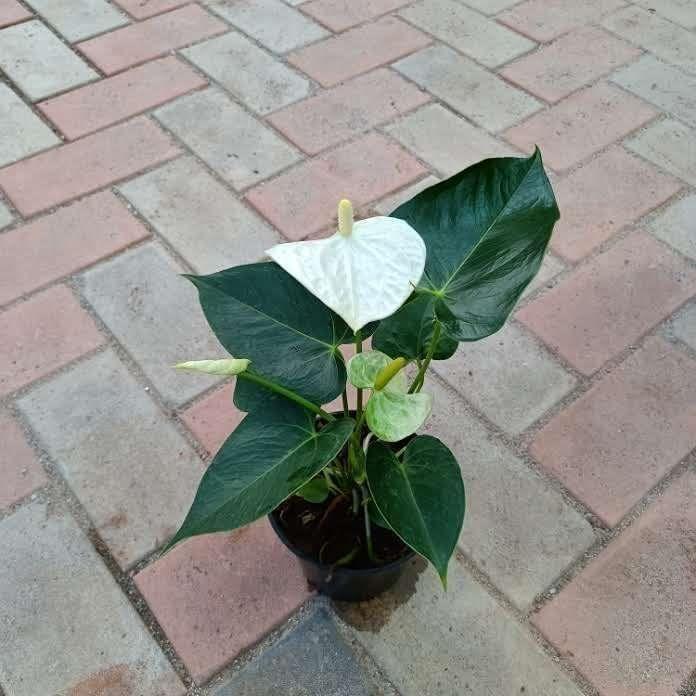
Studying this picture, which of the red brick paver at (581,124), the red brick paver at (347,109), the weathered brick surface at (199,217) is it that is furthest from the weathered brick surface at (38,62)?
the red brick paver at (581,124)

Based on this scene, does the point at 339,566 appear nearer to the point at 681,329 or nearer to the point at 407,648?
the point at 407,648

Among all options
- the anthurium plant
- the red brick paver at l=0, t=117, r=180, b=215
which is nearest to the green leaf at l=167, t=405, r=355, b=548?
the anthurium plant

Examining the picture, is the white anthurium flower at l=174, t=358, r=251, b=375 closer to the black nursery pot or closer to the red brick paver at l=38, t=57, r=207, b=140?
the black nursery pot

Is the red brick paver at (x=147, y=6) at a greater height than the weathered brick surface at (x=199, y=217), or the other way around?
the red brick paver at (x=147, y=6)

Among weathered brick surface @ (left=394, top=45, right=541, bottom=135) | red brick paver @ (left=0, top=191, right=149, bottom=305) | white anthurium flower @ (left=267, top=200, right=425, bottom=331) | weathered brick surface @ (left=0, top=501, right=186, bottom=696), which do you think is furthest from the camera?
→ weathered brick surface @ (left=394, top=45, right=541, bottom=135)

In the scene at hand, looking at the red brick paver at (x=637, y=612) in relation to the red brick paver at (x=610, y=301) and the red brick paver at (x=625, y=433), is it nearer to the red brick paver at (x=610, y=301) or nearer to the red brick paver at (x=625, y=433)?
the red brick paver at (x=625, y=433)

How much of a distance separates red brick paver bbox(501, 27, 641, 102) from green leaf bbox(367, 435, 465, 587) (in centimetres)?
142

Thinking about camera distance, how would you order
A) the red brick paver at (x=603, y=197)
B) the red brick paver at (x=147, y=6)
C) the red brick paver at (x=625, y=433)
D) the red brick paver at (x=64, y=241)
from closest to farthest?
the red brick paver at (x=625, y=433) → the red brick paver at (x=64, y=241) → the red brick paver at (x=603, y=197) → the red brick paver at (x=147, y=6)

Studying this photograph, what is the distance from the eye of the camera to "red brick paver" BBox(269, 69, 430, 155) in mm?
1848

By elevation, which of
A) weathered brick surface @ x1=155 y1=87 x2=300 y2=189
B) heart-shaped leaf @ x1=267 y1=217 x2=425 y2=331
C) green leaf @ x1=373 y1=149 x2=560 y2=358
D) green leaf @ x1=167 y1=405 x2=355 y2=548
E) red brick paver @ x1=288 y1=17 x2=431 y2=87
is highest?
heart-shaped leaf @ x1=267 y1=217 x2=425 y2=331

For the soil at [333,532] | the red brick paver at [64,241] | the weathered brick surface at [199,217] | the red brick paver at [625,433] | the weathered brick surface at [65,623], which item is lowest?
the weathered brick surface at [65,623]

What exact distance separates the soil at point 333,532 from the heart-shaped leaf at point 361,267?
0.47m

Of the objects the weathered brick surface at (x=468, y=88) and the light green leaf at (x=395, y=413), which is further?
the weathered brick surface at (x=468, y=88)

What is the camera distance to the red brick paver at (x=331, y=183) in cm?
168
